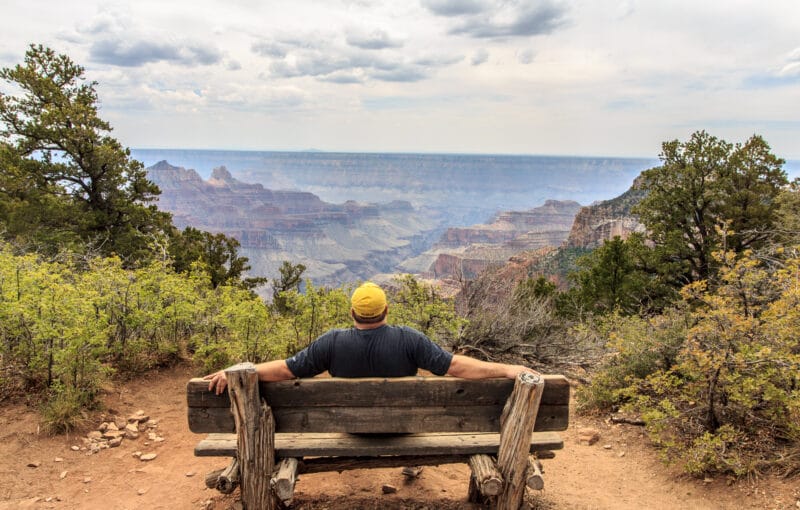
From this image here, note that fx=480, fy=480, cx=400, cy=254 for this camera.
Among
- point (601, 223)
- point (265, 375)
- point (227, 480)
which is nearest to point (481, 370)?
point (265, 375)

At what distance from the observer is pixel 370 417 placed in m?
3.11

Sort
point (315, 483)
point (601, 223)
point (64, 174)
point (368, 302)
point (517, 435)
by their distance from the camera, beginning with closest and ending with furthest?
1. point (517, 435)
2. point (368, 302)
3. point (315, 483)
4. point (64, 174)
5. point (601, 223)

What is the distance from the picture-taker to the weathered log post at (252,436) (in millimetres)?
2947

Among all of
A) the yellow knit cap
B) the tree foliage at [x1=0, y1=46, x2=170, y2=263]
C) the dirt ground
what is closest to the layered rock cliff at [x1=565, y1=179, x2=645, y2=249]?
the tree foliage at [x1=0, y1=46, x2=170, y2=263]

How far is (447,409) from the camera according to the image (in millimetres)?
3104

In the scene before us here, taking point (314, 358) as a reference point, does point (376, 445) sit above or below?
below

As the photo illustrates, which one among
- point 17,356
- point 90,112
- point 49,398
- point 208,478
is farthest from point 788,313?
point 90,112

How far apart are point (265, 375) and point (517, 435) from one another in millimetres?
1649

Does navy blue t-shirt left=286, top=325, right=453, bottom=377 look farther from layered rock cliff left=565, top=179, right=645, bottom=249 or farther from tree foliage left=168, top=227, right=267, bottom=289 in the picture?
layered rock cliff left=565, top=179, right=645, bottom=249

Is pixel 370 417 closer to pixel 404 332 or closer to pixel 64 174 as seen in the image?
pixel 404 332

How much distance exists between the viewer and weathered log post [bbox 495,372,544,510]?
2.97 metres

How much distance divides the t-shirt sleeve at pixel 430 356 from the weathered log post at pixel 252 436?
1027mm

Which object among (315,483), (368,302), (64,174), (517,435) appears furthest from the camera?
(64,174)

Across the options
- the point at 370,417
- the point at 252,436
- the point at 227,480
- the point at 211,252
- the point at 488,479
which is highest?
the point at 370,417
